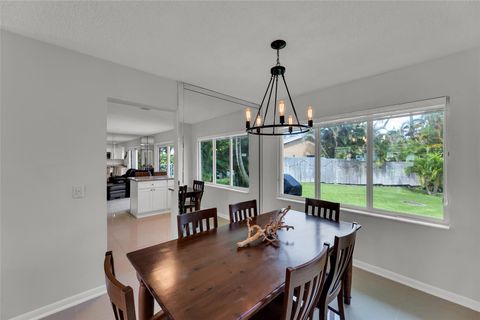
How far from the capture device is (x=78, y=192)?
213 centimetres

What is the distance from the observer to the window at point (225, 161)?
463 cm

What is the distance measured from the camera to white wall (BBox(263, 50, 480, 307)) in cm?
203

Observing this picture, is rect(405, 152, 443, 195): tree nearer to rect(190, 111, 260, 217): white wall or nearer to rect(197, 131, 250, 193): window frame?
rect(190, 111, 260, 217): white wall

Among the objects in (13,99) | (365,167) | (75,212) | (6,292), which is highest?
(13,99)

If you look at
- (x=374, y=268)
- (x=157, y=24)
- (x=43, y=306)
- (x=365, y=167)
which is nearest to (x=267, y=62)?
(x=157, y=24)

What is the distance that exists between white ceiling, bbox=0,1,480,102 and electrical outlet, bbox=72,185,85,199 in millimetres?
1422

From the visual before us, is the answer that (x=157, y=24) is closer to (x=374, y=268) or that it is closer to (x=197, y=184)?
(x=197, y=184)

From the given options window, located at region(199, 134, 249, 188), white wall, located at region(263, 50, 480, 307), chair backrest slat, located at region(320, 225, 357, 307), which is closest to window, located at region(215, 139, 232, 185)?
window, located at region(199, 134, 249, 188)

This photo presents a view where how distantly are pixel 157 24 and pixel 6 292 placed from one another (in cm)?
263

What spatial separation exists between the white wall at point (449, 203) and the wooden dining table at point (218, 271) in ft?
3.62

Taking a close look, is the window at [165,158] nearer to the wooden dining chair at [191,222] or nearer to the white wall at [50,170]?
the white wall at [50,170]

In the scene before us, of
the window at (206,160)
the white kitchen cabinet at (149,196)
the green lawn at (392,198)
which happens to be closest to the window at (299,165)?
the green lawn at (392,198)

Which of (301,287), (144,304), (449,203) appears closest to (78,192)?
(144,304)

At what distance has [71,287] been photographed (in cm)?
207
